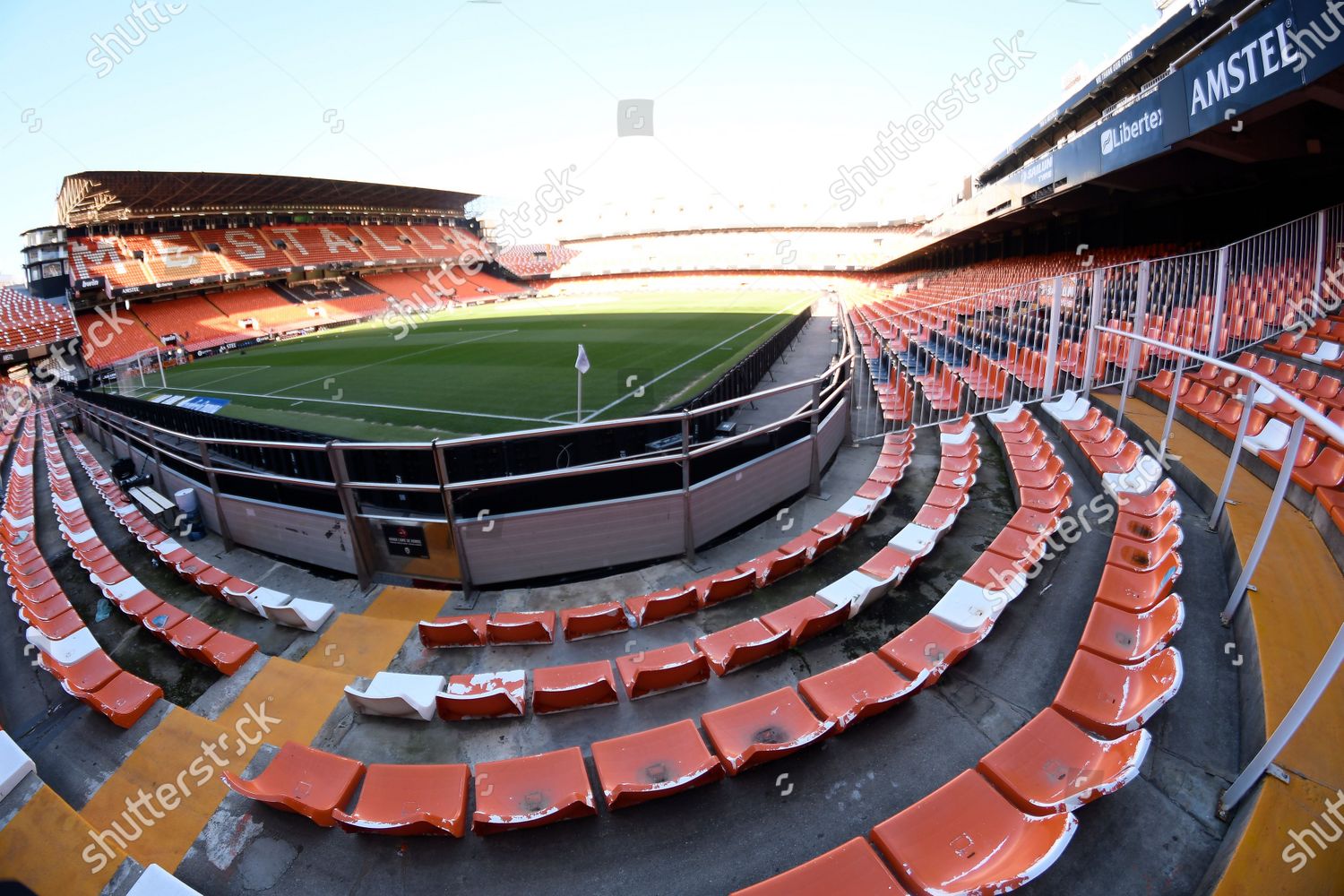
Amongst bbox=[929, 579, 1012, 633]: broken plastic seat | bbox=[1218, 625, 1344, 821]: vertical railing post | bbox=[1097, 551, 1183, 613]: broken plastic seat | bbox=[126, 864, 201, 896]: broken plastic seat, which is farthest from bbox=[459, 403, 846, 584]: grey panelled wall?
bbox=[1218, 625, 1344, 821]: vertical railing post

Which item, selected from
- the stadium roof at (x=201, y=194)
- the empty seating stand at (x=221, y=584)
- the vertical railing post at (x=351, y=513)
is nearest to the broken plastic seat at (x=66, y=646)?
the empty seating stand at (x=221, y=584)

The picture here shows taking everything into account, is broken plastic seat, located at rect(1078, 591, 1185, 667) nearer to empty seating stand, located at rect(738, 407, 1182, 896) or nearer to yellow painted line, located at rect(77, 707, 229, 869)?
empty seating stand, located at rect(738, 407, 1182, 896)

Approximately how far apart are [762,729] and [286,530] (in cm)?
721

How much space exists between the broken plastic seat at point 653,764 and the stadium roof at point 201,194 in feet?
124

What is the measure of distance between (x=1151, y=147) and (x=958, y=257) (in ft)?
82.9

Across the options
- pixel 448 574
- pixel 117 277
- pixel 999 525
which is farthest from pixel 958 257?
pixel 117 277

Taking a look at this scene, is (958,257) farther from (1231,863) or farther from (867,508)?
(1231,863)

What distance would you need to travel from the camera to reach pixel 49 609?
270 inches

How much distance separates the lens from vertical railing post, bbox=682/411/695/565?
6828 mm

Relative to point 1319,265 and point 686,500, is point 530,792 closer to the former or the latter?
point 686,500

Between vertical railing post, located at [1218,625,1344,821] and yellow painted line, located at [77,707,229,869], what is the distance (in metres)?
6.12

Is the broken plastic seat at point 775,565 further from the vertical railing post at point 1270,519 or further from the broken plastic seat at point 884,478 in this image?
the vertical railing post at point 1270,519

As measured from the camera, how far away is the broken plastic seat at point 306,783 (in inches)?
141

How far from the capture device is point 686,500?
Result: 7148mm
